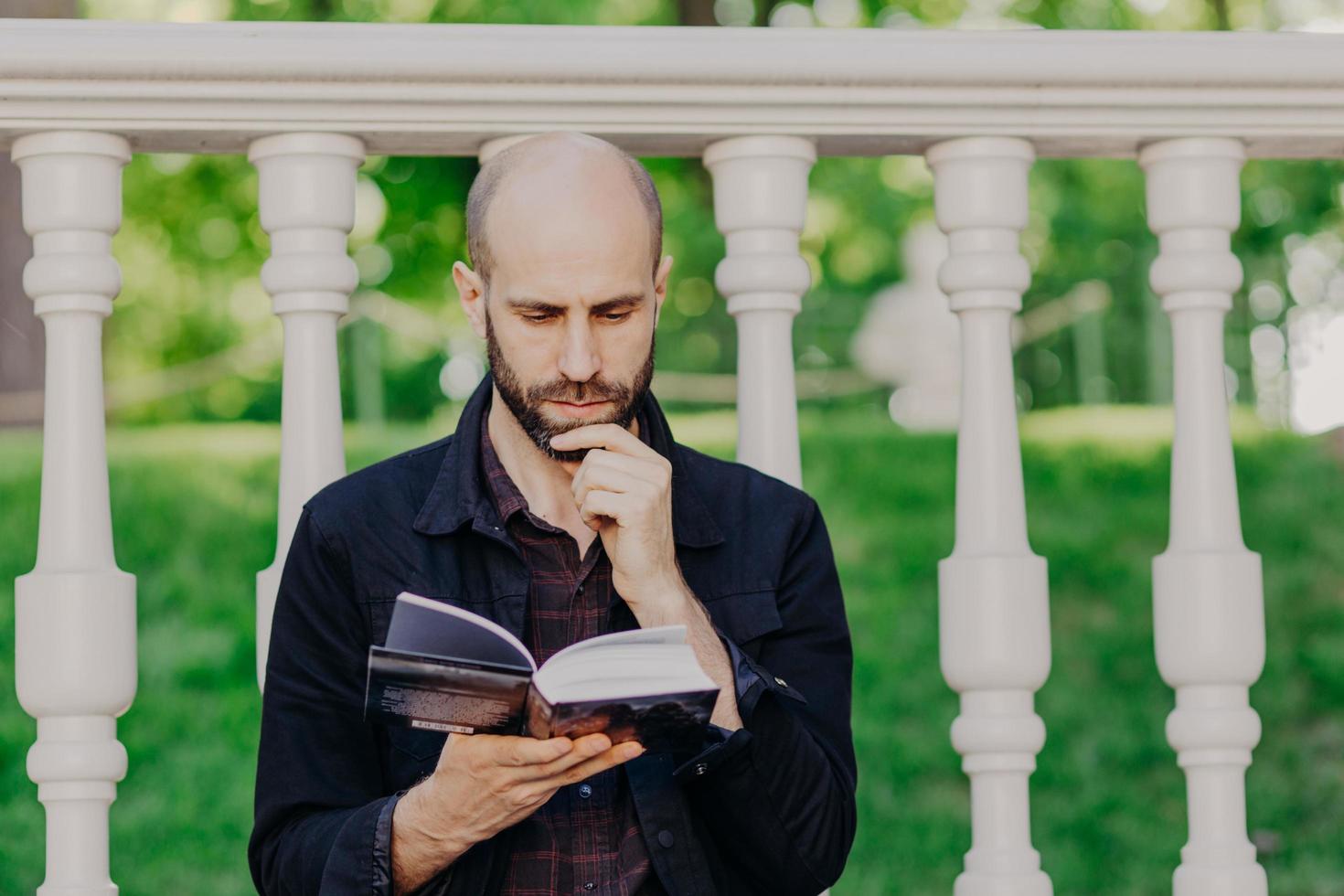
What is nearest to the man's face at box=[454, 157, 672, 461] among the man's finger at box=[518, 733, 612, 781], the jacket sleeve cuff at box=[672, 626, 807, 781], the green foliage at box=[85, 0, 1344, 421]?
the jacket sleeve cuff at box=[672, 626, 807, 781]

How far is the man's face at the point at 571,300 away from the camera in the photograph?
2232mm

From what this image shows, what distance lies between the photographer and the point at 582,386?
2.23m

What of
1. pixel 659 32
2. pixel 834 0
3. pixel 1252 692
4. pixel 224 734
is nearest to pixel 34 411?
pixel 224 734

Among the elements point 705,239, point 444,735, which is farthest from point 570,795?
point 705,239

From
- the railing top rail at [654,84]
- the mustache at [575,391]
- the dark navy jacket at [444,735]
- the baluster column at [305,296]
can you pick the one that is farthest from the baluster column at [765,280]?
the baluster column at [305,296]

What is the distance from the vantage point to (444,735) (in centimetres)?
220

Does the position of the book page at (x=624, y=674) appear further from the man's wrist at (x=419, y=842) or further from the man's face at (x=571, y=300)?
the man's face at (x=571, y=300)

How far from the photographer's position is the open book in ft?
5.83

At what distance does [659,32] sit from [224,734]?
3.10m

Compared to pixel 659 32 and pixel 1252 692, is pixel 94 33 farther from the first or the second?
pixel 1252 692

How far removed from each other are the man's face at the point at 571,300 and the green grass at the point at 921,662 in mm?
2508

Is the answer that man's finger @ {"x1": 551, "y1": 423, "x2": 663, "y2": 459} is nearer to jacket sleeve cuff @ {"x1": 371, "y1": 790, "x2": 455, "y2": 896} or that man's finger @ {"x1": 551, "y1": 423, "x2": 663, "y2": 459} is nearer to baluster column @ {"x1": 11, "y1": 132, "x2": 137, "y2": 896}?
jacket sleeve cuff @ {"x1": 371, "y1": 790, "x2": 455, "y2": 896}

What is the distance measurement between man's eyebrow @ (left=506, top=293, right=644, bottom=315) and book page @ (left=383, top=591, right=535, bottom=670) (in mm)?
570

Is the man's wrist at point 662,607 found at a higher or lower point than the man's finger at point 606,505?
lower
